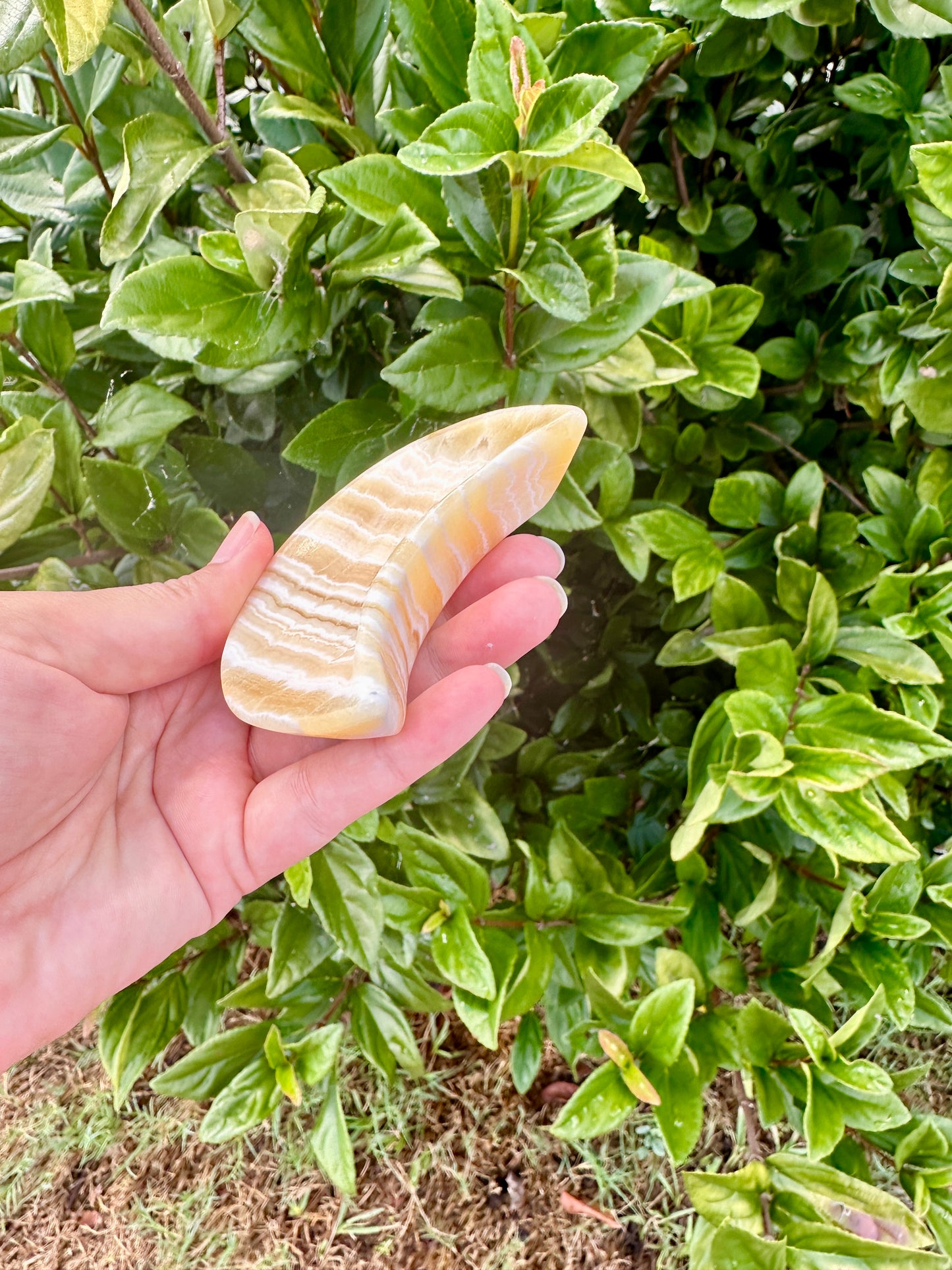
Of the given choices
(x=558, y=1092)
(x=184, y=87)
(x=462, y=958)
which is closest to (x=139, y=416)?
(x=184, y=87)

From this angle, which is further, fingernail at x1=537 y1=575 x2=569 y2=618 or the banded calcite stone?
fingernail at x1=537 y1=575 x2=569 y2=618

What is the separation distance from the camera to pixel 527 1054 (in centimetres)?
112

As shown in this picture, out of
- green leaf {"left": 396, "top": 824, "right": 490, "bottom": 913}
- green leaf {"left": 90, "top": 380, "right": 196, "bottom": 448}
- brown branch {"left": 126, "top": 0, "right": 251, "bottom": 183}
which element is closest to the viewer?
brown branch {"left": 126, "top": 0, "right": 251, "bottom": 183}

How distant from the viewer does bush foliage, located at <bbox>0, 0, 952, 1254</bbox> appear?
0.73 meters

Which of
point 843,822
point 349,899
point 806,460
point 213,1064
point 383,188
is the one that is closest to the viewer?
point 383,188

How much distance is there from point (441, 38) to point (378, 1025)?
1100 mm

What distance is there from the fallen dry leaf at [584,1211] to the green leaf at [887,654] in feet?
3.52

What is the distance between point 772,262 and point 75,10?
3.16 ft

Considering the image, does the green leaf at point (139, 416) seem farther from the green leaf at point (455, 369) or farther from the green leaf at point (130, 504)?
the green leaf at point (455, 369)

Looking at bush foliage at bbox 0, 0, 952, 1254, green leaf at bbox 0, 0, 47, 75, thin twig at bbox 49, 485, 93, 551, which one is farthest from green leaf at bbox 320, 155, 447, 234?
thin twig at bbox 49, 485, 93, 551

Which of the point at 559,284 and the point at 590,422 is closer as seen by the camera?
the point at 559,284

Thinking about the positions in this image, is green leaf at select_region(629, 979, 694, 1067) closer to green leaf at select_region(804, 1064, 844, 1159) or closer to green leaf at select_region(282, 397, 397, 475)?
green leaf at select_region(804, 1064, 844, 1159)

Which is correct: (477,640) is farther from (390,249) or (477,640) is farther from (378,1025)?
(378,1025)

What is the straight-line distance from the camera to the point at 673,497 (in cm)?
119
